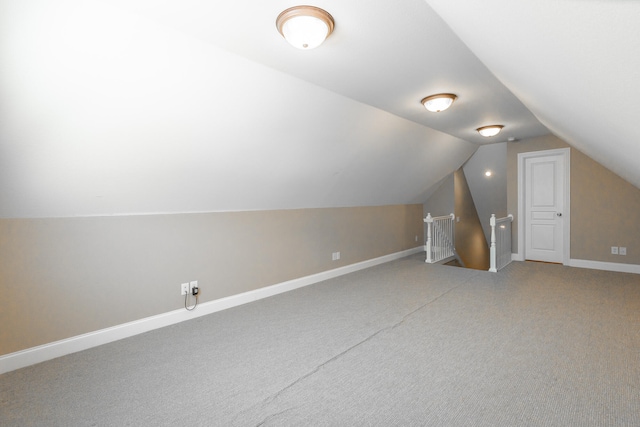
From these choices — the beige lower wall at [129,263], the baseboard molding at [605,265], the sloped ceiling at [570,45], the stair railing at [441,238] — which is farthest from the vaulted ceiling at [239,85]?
the baseboard molding at [605,265]

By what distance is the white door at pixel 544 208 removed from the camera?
5578 mm

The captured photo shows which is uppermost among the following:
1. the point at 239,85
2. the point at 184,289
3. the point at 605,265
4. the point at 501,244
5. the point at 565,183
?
the point at 239,85

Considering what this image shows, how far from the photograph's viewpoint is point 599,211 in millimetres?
5137

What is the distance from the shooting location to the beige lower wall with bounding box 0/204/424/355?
2.44m

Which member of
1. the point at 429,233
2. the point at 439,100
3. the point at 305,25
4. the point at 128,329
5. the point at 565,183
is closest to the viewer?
the point at 305,25

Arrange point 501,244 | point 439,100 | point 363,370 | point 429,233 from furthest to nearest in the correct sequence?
point 429,233 < point 501,244 < point 439,100 < point 363,370

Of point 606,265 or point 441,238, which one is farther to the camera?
point 441,238

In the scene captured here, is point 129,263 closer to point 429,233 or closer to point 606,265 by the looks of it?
point 429,233

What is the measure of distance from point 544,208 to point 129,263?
261 inches

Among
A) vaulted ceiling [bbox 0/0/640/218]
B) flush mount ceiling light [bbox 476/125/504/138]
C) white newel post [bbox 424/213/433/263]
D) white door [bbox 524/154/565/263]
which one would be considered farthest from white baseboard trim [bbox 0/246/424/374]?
white door [bbox 524/154/565/263]

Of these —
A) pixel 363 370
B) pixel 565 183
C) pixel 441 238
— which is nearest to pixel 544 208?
pixel 565 183

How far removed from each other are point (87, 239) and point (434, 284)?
4.19m

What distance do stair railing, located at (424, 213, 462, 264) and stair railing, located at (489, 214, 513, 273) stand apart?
95 cm

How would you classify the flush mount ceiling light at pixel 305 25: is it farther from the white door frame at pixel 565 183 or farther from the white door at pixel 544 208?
the white door at pixel 544 208
